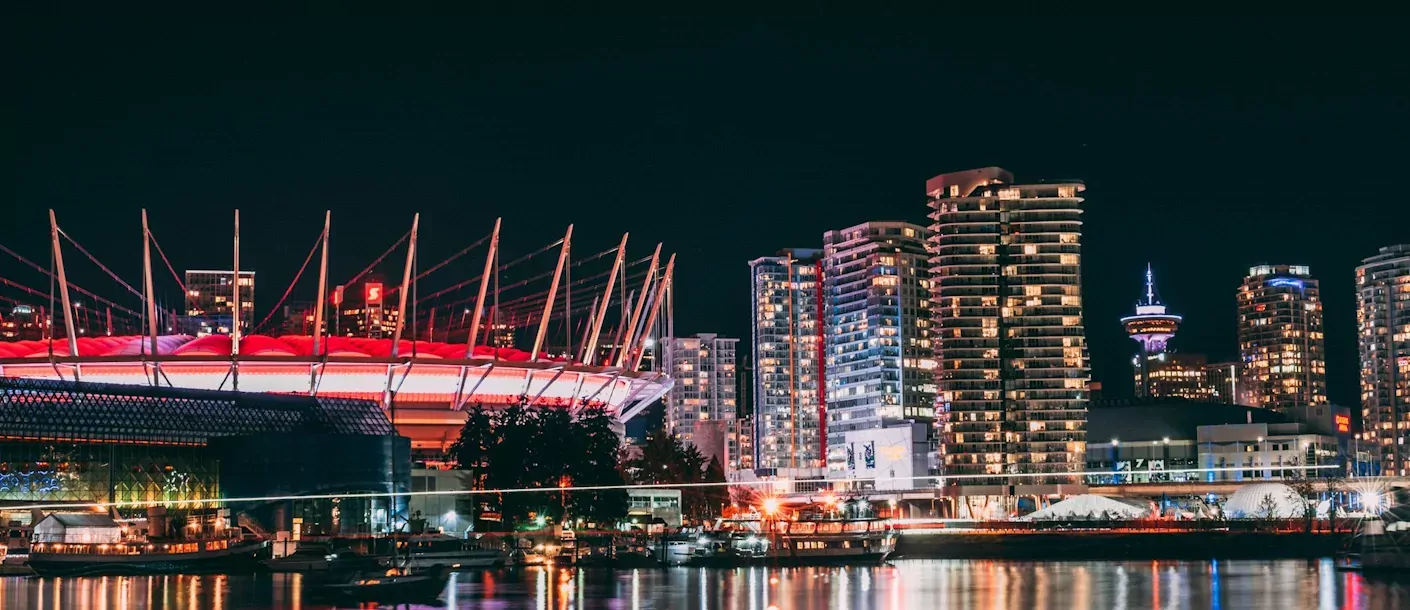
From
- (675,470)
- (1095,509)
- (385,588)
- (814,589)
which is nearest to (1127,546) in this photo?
(1095,509)

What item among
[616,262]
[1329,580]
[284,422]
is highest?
[616,262]

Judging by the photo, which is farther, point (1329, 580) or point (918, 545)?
point (918, 545)

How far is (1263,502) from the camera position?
16100cm

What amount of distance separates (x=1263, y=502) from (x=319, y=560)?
92714 mm

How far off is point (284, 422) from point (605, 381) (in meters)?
43.5

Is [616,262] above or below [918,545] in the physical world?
above

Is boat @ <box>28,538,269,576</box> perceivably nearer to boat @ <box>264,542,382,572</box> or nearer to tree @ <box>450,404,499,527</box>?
boat @ <box>264,542,382,572</box>

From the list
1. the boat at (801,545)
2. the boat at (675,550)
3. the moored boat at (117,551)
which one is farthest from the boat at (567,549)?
the moored boat at (117,551)

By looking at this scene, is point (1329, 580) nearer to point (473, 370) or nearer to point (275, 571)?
point (275, 571)

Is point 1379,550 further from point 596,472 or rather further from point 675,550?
point 596,472

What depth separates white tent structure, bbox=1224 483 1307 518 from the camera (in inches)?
6368

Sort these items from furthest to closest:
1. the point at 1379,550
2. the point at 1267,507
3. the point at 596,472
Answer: the point at 1267,507 → the point at 596,472 → the point at 1379,550

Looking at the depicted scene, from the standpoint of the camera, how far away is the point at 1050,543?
461 ft

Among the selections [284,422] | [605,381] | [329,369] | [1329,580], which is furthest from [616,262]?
[1329,580]
